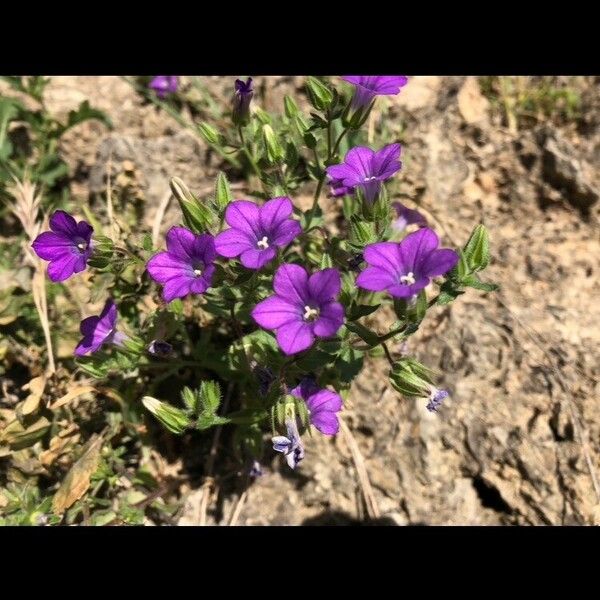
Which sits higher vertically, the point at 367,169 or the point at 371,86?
the point at 371,86

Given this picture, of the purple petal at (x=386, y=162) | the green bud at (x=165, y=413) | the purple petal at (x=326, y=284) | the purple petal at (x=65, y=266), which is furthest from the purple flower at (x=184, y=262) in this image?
the purple petal at (x=386, y=162)

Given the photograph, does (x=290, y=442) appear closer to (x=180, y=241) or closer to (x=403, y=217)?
(x=180, y=241)

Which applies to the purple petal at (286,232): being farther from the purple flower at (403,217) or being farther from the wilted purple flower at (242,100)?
the purple flower at (403,217)

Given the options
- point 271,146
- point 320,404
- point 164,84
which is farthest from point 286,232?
point 164,84

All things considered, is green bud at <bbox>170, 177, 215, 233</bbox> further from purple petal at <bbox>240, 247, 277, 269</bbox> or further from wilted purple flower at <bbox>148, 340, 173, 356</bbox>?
wilted purple flower at <bbox>148, 340, 173, 356</bbox>

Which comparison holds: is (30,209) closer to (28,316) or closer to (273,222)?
(28,316)

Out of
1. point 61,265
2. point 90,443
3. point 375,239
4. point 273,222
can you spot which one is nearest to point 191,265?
point 273,222
